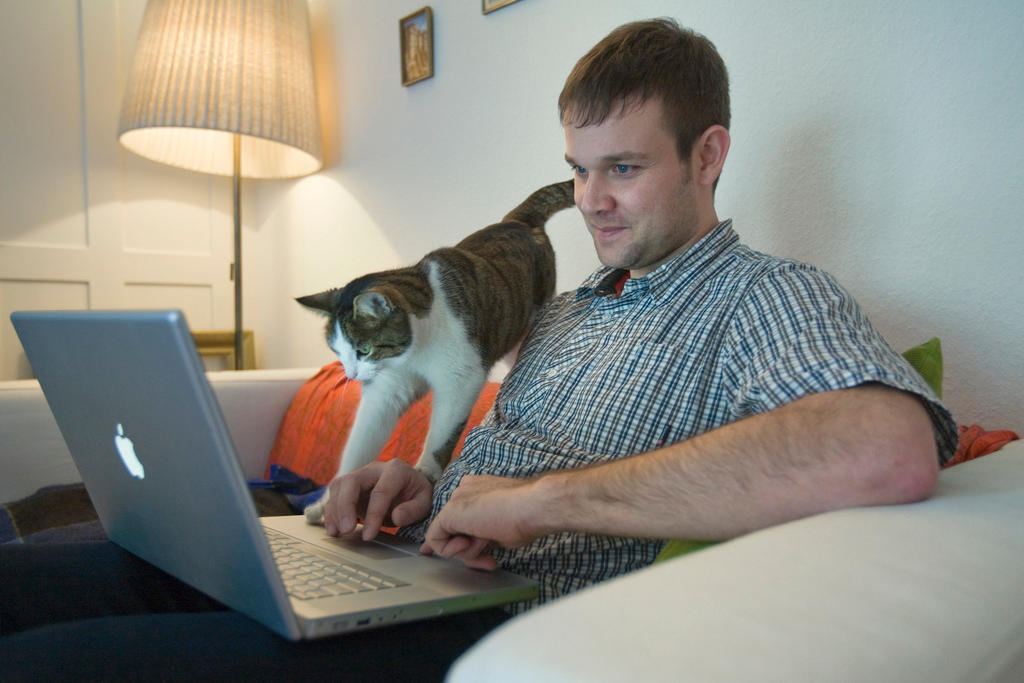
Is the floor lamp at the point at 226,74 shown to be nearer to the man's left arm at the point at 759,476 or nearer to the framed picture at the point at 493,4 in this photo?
the framed picture at the point at 493,4

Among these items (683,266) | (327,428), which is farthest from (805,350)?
(327,428)

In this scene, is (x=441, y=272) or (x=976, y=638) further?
(x=441, y=272)

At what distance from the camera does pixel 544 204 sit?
4.29 feet

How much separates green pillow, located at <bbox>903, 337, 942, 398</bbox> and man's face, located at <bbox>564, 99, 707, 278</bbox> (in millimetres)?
299

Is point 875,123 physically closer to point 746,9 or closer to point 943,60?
point 943,60

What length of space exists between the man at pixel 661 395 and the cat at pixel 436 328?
10cm

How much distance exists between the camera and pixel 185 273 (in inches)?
102

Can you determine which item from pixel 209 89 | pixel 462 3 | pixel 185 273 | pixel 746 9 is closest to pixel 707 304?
pixel 746 9

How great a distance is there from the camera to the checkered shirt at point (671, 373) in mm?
642

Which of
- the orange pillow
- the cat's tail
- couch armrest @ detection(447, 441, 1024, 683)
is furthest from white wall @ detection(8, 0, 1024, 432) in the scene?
couch armrest @ detection(447, 441, 1024, 683)

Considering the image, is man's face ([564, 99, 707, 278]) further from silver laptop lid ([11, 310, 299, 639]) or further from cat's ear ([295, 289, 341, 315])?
silver laptop lid ([11, 310, 299, 639])

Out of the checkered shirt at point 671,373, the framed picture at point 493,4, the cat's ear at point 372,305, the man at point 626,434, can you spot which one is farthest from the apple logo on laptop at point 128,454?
the framed picture at point 493,4

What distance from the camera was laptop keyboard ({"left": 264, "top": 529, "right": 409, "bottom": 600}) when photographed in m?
0.60

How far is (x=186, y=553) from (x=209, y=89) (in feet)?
5.61
